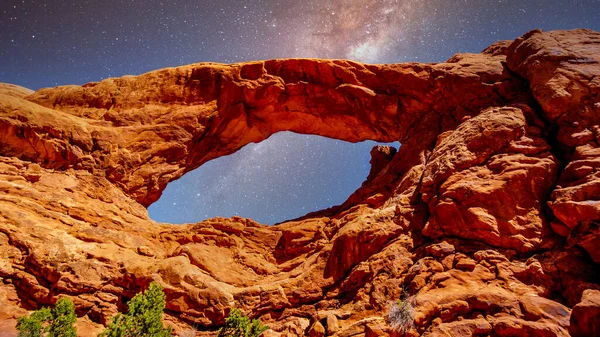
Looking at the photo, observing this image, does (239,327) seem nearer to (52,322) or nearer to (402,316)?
(402,316)

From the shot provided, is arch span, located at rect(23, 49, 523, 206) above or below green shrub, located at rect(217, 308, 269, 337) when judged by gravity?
above

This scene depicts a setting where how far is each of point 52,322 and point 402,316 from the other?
13.8 m

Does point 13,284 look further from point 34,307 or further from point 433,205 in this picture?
point 433,205

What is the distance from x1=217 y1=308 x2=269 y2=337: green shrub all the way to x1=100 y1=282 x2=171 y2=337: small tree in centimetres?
237

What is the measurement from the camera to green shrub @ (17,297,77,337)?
492 inches

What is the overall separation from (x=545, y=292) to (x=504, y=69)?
46.2ft

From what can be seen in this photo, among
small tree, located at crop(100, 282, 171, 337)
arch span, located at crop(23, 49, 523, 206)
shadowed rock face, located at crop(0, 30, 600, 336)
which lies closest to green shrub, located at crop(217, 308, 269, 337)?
shadowed rock face, located at crop(0, 30, 600, 336)

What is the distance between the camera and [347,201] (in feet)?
76.1

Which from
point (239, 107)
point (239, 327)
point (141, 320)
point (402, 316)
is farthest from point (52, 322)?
point (239, 107)

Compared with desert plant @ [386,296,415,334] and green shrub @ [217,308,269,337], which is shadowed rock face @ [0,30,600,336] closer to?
desert plant @ [386,296,415,334]

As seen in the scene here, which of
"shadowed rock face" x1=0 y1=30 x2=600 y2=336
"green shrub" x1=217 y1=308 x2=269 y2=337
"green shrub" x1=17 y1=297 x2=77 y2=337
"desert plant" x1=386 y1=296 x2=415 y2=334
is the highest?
"shadowed rock face" x1=0 y1=30 x2=600 y2=336

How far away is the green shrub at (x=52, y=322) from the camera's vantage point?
12.5 metres

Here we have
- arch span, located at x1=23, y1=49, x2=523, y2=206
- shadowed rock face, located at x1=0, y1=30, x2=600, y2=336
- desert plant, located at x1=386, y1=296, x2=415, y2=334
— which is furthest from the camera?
arch span, located at x1=23, y1=49, x2=523, y2=206

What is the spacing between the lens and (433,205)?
15.4 m
